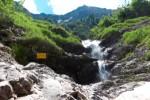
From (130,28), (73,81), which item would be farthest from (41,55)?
(130,28)

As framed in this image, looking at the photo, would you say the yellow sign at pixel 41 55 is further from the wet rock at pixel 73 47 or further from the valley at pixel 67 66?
the wet rock at pixel 73 47

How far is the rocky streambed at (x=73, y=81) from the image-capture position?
70.1ft

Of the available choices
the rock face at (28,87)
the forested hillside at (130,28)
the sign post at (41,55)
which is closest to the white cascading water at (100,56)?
the forested hillside at (130,28)

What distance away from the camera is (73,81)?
35.8 m

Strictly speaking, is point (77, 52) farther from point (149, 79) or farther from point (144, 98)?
point (144, 98)

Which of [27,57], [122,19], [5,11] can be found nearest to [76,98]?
[27,57]

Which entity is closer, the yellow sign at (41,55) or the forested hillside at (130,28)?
the yellow sign at (41,55)

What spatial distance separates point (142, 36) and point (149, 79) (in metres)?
31.3

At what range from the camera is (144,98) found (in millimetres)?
28031

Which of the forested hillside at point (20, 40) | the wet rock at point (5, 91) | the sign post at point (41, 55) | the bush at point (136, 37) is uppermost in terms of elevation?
the wet rock at point (5, 91)

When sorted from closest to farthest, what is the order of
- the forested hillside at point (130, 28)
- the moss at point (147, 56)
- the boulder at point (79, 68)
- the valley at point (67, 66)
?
1. the valley at point (67, 66)
2. the moss at point (147, 56)
3. the boulder at point (79, 68)
4. the forested hillside at point (130, 28)

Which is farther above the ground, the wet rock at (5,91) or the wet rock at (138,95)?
the wet rock at (5,91)

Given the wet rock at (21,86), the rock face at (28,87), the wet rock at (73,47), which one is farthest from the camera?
the wet rock at (73,47)

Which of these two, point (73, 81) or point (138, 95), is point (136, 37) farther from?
point (138, 95)
